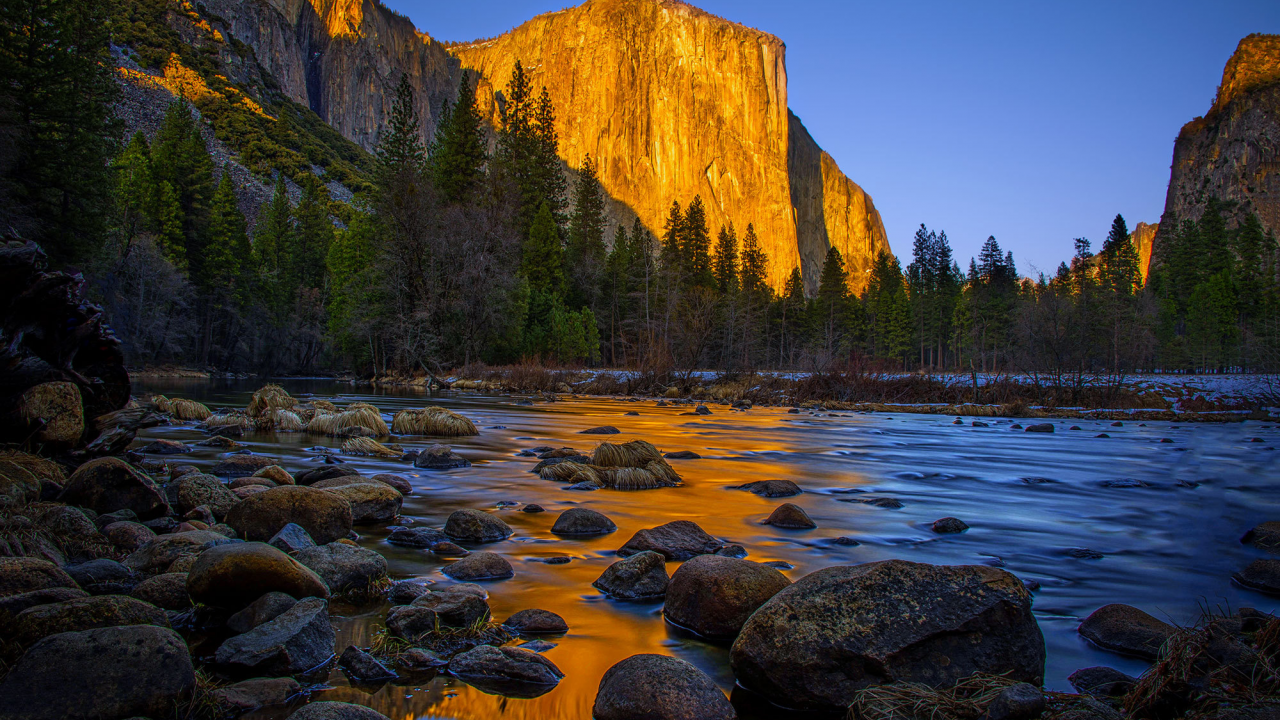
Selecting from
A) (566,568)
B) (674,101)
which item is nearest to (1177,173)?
(674,101)

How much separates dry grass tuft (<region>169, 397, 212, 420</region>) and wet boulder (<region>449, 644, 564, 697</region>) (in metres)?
14.6

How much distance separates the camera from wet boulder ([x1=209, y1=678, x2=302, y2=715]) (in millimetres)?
2469

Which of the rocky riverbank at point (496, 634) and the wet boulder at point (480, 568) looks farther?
the wet boulder at point (480, 568)

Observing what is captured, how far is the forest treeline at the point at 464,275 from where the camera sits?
2980cm

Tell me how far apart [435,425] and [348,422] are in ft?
5.88

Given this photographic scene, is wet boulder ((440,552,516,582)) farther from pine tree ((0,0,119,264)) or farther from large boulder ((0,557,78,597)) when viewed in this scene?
pine tree ((0,0,119,264))

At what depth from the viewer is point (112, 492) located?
5.05 meters

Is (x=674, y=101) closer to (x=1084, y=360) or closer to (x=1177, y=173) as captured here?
(x=1177, y=173)

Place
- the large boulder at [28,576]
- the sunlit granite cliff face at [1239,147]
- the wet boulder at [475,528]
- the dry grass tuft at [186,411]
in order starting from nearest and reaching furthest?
1. the large boulder at [28,576]
2. the wet boulder at [475,528]
3. the dry grass tuft at [186,411]
4. the sunlit granite cliff face at [1239,147]

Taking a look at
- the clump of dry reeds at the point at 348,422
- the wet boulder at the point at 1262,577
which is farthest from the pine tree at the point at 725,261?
the wet boulder at the point at 1262,577

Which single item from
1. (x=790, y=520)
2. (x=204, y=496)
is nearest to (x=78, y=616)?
(x=204, y=496)

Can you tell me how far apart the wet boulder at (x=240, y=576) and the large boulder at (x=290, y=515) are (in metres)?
1.37

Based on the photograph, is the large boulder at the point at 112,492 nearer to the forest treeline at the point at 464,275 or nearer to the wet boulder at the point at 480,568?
the wet boulder at the point at 480,568

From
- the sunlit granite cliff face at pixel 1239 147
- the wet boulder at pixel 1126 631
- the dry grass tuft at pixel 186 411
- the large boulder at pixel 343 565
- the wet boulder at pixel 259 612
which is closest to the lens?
the wet boulder at pixel 259 612
